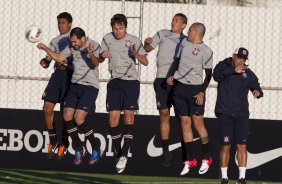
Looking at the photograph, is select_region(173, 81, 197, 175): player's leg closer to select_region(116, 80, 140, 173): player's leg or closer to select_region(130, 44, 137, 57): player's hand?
select_region(116, 80, 140, 173): player's leg

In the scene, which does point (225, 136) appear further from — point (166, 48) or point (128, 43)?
point (128, 43)

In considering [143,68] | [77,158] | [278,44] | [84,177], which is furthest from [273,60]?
[77,158]

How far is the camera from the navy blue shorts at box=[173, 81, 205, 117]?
22.2m

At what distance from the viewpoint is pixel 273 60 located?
30.7m

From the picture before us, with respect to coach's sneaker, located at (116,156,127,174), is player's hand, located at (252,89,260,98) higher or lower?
higher

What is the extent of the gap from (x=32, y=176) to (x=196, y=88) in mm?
4092

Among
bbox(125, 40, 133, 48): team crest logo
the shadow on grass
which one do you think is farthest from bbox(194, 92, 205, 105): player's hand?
the shadow on grass

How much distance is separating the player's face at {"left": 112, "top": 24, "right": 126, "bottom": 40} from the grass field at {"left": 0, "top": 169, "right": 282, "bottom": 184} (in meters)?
3.12

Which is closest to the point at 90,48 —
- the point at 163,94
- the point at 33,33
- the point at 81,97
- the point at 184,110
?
the point at 81,97

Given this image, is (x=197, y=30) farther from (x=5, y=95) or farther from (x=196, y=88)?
(x=5, y=95)

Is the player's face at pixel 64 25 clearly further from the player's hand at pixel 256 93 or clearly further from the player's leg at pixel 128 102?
the player's hand at pixel 256 93

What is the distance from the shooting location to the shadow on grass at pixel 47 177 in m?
23.8

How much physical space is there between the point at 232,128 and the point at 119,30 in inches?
95.8

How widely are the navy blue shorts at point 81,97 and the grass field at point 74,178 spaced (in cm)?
194
